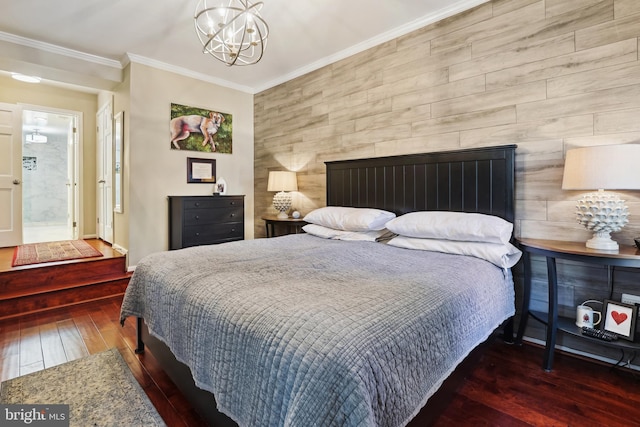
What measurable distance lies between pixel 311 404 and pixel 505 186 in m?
2.13

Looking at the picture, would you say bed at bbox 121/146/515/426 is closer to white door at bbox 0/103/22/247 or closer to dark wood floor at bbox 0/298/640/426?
dark wood floor at bbox 0/298/640/426

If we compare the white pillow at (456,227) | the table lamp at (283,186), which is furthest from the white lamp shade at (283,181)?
the white pillow at (456,227)

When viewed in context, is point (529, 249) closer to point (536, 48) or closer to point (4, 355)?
point (536, 48)

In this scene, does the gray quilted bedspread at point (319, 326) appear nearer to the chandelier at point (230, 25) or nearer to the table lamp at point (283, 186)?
the chandelier at point (230, 25)

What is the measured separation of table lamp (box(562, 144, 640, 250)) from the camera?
5.44 feet

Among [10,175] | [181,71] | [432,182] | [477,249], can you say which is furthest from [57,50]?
[477,249]

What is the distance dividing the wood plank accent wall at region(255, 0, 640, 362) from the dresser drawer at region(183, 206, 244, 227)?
1766 millimetres

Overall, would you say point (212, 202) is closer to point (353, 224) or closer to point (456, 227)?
point (353, 224)

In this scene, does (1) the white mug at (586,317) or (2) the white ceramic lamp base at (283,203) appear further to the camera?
(2) the white ceramic lamp base at (283,203)

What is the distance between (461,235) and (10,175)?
5575mm

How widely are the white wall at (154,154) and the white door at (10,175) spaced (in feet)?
6.28

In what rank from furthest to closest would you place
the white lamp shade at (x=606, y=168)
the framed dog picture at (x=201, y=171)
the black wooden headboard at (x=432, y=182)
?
the framed dog picture at (x=201, y=171)
the black wooden headboard at (x=432, y=182)
the white lamp shade at (x=606, y=168)

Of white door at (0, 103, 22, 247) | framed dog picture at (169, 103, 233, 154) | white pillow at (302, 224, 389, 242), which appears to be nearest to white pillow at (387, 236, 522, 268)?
white pillow at (302, 224, 389, 242)

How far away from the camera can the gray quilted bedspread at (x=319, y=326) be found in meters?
0.85
